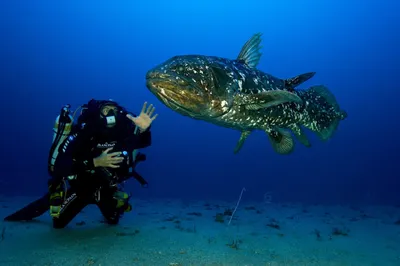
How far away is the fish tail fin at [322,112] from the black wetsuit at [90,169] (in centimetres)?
338

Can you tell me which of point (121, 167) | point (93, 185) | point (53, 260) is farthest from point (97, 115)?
point (53, 260)

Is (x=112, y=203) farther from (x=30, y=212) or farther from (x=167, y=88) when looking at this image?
(x=167, y=88)

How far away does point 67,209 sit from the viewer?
644cm

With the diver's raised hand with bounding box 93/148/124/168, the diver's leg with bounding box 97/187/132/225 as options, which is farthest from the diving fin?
the diver's raised hand with bounding box 93/148/124/168

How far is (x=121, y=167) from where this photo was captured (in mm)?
6051

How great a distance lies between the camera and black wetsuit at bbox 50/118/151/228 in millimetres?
5613

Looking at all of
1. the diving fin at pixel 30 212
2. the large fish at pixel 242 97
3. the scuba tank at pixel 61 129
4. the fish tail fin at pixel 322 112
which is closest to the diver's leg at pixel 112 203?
the scuba tank at pixel 61 129

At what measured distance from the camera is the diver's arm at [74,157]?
215 inches

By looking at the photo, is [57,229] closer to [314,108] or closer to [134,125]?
[134,125]

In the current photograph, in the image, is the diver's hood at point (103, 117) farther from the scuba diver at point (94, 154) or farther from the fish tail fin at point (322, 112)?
the fish tail fin at point (322, 112)

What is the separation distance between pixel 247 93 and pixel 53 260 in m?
3.78

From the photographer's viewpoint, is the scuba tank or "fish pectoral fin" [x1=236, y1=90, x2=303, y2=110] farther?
the scuba tank

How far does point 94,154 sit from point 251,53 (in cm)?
372

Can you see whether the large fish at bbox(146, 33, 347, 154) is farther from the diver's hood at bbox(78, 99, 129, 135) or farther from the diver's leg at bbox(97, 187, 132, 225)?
the diver's leg at bbox(97, 187, 132, 225)
